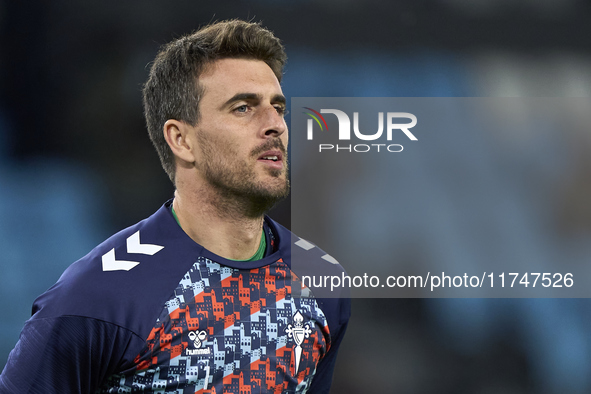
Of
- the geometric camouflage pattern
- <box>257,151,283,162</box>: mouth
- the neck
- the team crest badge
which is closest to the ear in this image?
the neck

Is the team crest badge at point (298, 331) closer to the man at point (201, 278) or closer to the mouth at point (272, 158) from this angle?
the man at point (201, 278)

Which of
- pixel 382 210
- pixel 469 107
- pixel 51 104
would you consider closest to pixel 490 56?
pixel 469 107

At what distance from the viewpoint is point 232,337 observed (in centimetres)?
162

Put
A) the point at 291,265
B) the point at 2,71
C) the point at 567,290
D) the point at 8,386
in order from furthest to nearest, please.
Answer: the point at 567,290 → the point at 2,71 → the point at 291,265 → the point at 8,386

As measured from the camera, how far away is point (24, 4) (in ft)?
9.21

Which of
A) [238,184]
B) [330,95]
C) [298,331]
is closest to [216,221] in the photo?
[238,184]

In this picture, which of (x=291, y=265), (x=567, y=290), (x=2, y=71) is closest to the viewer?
(x=291, y=265)

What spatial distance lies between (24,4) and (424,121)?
2.11m

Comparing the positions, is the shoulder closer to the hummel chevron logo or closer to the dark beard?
the hummel chevron logo

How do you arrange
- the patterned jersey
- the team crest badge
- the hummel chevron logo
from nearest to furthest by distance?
the patterned jersey → the hummel chevron logo → the team crest badge

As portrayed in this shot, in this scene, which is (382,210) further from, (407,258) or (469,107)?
(469,107)

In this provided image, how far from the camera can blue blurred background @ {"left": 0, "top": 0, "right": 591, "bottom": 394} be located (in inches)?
110

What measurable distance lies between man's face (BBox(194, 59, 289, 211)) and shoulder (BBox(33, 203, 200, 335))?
0.22 meters

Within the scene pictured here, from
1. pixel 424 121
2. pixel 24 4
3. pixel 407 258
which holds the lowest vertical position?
pixel 407 258
